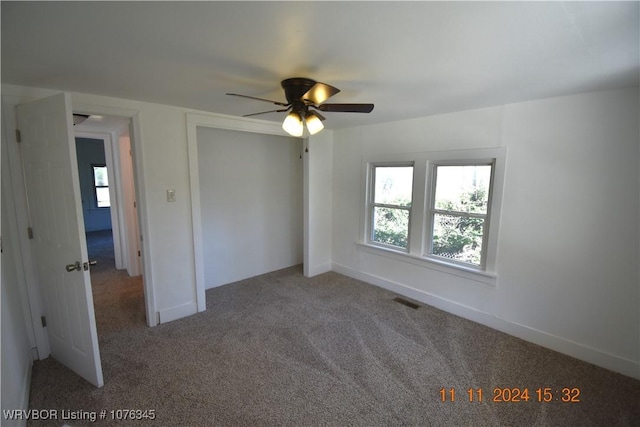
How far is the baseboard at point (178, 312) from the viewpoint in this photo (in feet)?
9.71

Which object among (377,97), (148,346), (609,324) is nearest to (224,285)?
(148,346)

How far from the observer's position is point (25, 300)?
2.31m

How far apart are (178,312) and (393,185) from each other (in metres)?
2.96

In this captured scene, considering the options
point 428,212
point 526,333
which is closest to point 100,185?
point 428,212

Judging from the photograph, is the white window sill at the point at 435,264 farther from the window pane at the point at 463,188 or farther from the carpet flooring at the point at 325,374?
the window pane at the point at 463,188

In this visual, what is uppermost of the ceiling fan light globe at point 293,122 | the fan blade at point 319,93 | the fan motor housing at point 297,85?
the fan motor housing at point 297,85

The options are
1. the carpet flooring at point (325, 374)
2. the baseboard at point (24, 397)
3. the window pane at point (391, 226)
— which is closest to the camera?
the baseboard at point (24, 397)

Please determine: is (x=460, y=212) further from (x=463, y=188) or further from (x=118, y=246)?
(x=118, y=246)

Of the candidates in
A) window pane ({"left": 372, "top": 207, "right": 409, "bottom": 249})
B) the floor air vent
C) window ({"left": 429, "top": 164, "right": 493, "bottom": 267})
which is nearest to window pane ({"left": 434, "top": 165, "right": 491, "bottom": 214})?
window ({"left": 429, "top": 164, "right": 493, "bottom": 267})

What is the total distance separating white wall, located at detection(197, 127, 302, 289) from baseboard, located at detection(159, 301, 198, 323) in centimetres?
73

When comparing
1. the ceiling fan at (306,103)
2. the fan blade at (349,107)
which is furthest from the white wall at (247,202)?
the fan blade at (349,107)

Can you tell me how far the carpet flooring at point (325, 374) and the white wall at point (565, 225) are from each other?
0.22 m

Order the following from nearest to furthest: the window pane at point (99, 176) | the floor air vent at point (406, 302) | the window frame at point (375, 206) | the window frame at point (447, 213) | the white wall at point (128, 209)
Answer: the window frame at point (447, 213)
the floor air vent at point (406, 302)
the window frame at point (375, 206)
the white wall at point (128, 209)
the window pane at point (99, 176)

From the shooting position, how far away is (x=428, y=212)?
10.9ft
